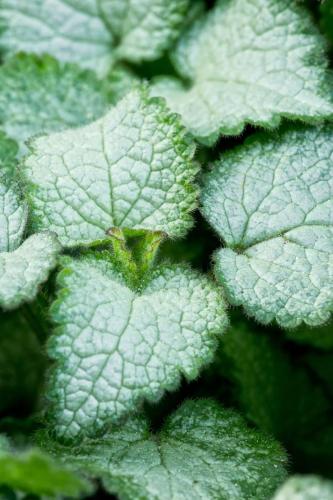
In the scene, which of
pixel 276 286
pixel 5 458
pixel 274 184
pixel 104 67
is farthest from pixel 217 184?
pixel 5 458

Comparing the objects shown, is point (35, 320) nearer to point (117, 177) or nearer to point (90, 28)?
point (117, 177)

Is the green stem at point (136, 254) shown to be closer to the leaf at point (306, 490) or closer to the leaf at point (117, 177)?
the leaf at point (117, 177)

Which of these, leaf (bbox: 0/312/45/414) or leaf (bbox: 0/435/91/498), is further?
leaf (bbox: 0/312/45/414)

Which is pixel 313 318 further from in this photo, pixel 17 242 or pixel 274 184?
pixel 17 242

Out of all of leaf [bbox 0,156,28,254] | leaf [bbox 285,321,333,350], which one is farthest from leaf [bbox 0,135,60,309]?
leaf [bbox 285,321,333,350]

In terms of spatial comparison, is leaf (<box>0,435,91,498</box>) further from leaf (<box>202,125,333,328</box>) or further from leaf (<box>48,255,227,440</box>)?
leaf (<box>202,125,333,328</box>)

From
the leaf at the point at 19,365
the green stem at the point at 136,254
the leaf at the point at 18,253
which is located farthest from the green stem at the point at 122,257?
the leaf at the point at 19,365
